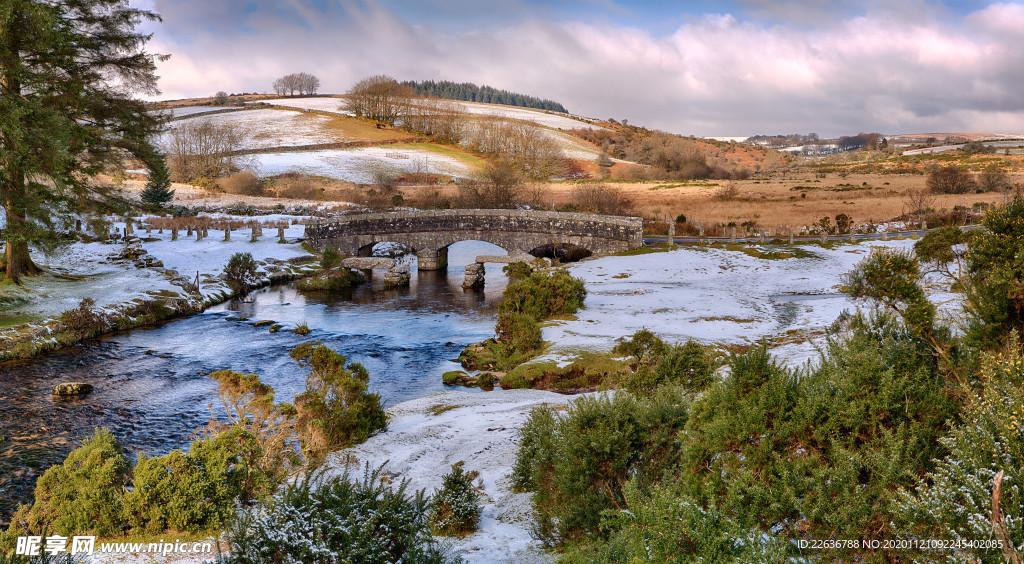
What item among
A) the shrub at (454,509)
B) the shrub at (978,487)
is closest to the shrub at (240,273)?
the shrub at (454,509)

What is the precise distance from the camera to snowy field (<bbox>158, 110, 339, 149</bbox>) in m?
95.4

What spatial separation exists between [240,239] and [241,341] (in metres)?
22.5

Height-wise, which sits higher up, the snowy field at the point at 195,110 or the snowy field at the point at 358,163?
the snowy field at the point at 195,110

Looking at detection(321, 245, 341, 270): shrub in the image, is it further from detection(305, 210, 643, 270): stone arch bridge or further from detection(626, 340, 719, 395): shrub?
detection(626, 340, 719, 395): shrub

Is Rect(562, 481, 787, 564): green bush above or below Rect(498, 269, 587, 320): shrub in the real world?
above

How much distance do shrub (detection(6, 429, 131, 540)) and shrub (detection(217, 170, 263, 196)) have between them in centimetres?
6623

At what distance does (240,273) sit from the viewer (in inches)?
1431

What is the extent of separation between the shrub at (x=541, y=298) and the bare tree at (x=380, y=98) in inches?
3521

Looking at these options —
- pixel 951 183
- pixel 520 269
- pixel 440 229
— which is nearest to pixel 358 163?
pixel 440 229

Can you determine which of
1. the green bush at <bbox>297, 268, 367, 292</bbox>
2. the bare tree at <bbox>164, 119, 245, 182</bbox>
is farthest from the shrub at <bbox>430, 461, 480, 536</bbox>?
the bare tree at <bbox>164, 119, 245, 182</bbox>

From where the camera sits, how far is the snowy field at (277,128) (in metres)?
95.4

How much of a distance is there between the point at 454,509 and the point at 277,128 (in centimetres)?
10664

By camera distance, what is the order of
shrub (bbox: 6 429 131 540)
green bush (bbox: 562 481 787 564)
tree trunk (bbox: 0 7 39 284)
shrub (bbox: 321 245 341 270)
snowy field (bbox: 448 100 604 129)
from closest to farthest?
green bush (bbox: 562 481 787 564) → shrub (bbox: 6 429 131 540) → tree trunk (bbox: 0 7 39 284) → shrub (bbox: 321 245 341 270) → snowy field (bbox: 448 100 604 129)

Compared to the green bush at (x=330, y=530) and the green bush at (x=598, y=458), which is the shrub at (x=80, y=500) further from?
the green bush at (x=598, y=458)
